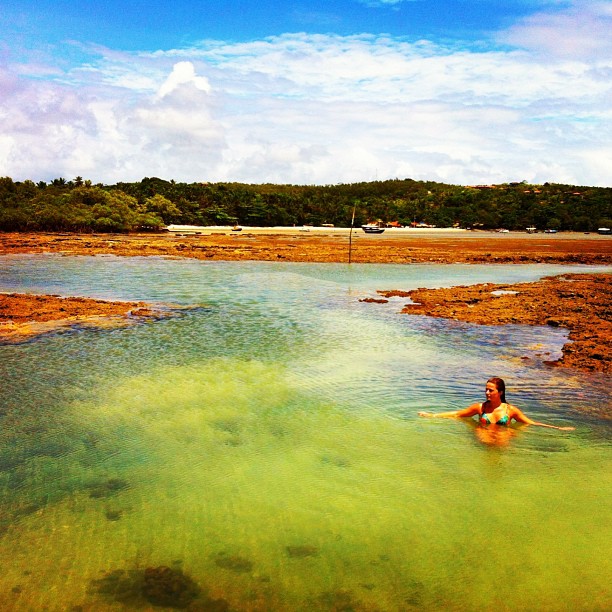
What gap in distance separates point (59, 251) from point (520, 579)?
132 feet

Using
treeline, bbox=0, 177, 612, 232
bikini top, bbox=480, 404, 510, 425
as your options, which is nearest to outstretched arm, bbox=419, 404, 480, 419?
bikini top, bbox=480, 404, 510, 425

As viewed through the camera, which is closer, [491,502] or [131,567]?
[131,567]

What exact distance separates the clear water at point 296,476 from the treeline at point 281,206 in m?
54.4

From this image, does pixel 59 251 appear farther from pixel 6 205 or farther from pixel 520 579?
pixel 520 579

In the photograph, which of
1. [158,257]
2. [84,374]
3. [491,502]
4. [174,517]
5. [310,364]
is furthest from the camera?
[158,257]

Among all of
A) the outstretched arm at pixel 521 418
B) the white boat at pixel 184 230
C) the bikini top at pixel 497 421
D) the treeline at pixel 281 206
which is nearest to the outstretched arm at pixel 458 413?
the bikini top at pixel 497 421

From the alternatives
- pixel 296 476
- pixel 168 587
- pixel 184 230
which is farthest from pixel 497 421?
pixel 184 230

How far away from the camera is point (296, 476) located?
24.2 ft

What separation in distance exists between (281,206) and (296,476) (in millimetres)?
104816

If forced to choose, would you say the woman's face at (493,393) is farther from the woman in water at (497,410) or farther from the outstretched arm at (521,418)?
the outstretched arm at (521,418)

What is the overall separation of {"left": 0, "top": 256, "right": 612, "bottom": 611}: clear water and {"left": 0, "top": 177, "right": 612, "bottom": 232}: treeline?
54.4m

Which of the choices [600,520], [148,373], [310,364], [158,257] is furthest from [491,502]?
[158,257]

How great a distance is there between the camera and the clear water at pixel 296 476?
5.28m

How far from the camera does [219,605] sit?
4.88m
